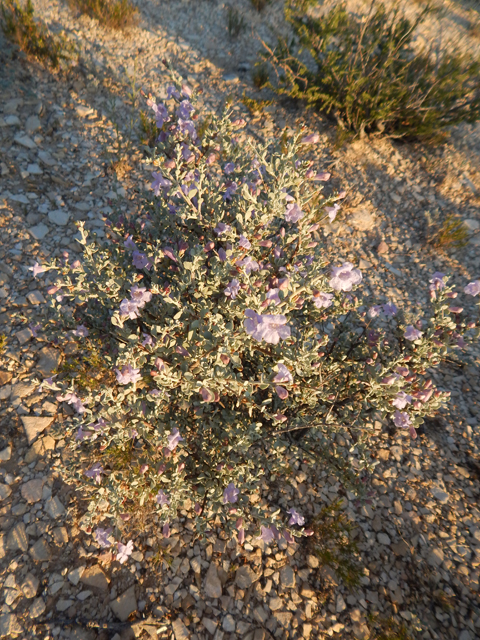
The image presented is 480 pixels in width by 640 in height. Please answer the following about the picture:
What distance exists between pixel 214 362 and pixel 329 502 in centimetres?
152

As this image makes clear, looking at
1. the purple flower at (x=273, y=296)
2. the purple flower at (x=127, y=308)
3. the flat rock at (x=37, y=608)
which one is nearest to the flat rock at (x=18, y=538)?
the flat rock at (x=37, y=608)

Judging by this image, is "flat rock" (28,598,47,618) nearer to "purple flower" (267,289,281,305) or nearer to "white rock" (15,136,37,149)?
"purple flower" (267,289,281,305)

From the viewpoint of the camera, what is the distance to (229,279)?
2.10 meters

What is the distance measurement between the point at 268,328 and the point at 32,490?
2.05 metres

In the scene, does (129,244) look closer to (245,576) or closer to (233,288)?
(233,288)

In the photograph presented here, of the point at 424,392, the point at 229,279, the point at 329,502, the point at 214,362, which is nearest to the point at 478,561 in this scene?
the point at 329,502

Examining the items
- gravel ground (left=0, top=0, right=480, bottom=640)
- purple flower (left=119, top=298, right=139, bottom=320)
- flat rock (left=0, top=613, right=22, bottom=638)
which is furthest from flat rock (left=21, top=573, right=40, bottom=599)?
purple flower (left=119, top=298, right=139, bottom=320)

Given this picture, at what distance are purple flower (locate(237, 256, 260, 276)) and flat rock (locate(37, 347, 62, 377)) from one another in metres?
1.88

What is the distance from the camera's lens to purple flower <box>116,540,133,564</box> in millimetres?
2209

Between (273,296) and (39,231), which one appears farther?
(39,231)

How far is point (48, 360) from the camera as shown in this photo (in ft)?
9.82

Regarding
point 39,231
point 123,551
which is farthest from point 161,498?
point 39,231

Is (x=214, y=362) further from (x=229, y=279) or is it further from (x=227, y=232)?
(x=227, y=232)

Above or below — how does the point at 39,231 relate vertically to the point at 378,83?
below
